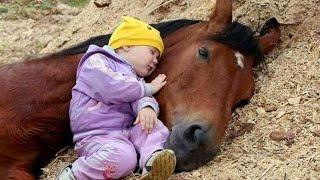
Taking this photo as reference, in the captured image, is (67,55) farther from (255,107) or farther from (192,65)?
Answer: (255,107)

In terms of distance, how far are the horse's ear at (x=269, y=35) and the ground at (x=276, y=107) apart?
0.22 ft

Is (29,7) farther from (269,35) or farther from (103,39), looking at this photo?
(269,35)

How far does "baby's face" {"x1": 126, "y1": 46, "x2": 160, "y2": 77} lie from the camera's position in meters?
3.67

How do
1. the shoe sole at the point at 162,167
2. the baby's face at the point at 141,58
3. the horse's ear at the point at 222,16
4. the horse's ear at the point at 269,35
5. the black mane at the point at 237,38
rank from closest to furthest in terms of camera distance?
the shoe sole at the point at 162,167
the baby's face at the point at 141,58
the black mane at the point at 237,38
the horse's ear at the point at 222,16
the horse's ear at the point at 269,35

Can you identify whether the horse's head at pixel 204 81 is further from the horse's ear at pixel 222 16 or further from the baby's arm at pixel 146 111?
the baby's arm at pixel 146 111

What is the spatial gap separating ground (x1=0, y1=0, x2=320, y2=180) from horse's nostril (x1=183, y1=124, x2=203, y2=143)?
0.69 feet

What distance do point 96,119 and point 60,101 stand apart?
1.34 ft

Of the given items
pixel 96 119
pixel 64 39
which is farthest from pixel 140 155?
pixel 64 39

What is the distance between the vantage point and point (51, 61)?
4.07m

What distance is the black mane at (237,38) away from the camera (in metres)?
3.88

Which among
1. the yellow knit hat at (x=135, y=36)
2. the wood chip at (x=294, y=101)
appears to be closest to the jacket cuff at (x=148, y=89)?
the yellow knit hat at (x=135, y=36)

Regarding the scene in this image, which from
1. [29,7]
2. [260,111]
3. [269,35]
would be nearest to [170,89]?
[260,111]

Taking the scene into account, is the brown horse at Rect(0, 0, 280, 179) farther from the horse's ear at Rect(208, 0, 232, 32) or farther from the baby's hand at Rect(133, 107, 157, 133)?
the baby's hand at Rect(133, 107, 157, 133)

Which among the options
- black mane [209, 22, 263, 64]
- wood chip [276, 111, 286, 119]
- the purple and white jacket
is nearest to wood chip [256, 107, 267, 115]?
wood chip [276, 111, 286, 119]
